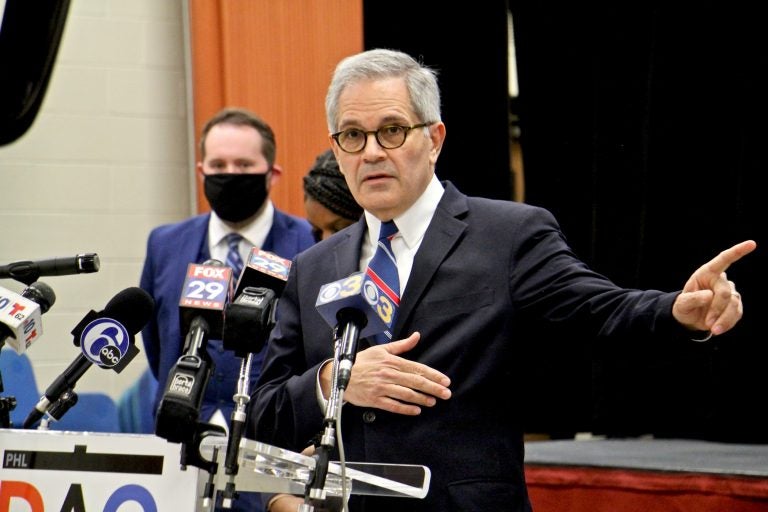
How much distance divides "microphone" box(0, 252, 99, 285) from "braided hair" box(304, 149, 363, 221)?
0.89 meters

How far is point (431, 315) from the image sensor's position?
6.60ft

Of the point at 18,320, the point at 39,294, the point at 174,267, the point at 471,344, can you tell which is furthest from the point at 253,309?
the point at 174,267

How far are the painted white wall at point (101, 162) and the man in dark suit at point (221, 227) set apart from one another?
126 cm

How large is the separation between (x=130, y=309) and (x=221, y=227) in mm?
1361

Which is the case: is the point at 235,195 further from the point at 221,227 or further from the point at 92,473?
the point at 92,473

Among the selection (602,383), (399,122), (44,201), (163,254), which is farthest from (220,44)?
(399,122)

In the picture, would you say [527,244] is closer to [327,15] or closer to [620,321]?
[620,321]

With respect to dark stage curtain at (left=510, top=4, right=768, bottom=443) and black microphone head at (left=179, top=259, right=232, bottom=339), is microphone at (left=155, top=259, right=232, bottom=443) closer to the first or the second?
black microphone head at (left=179, top=259, right=232, bottom=339)

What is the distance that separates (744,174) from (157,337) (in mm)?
2106

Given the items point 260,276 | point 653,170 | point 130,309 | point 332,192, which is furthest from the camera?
point 653,170

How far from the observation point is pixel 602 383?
469 cm

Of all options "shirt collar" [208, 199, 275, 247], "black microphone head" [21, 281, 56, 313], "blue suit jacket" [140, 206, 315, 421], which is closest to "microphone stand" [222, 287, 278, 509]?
"black microphone head" [21, 281, 56, 313]

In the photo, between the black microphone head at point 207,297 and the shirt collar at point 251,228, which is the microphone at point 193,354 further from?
the shirt collar at point 251,228

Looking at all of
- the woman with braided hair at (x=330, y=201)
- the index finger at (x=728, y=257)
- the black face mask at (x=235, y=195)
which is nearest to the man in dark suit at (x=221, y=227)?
the black face mask at (x=235, y=195)
